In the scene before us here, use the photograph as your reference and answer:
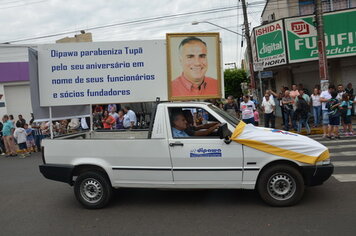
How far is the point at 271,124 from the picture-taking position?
1326 centimetres

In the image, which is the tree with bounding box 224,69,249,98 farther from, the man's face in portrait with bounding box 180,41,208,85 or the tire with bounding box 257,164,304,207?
the tire with bounding box 257,164,304,207

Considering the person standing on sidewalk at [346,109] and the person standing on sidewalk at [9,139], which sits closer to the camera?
the person standing on sidewalk at [346,109]

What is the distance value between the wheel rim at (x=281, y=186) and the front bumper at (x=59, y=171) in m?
3.11

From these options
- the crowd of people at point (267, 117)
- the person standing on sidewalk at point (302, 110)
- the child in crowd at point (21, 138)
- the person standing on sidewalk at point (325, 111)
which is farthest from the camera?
the child in crowd at point (21, 138)

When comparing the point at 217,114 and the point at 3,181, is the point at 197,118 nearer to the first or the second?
the point at 217,114

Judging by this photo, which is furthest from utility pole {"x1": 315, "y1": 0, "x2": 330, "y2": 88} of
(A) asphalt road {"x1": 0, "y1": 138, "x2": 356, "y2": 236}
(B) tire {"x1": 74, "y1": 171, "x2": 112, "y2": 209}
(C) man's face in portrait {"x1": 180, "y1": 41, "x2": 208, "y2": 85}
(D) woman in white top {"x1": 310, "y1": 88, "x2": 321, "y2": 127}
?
(B) tire {"x1": 74, "y1": 171, "x2": 112, "y2": 209}

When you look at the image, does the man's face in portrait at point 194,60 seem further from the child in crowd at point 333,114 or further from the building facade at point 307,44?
the building facade at point 307,44

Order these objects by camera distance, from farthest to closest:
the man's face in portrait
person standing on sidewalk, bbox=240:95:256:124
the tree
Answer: the tree
person standing on sidewalk, bbox=240:95:256:124
the man's face in portrait

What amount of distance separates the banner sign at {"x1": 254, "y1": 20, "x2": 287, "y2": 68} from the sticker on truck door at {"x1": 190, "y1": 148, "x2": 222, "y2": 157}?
12.9 meters

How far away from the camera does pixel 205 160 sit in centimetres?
495

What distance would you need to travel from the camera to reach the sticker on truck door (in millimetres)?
4922

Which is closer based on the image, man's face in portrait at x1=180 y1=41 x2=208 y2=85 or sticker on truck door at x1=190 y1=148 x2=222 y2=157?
sticker on truck door at x1=190 y1=148 x2=222 y2=157

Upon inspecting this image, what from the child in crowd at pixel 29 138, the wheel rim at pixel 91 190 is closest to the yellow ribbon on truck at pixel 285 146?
the wheel rim at pixel 91 190

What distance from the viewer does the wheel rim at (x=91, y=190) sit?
5320 mm
